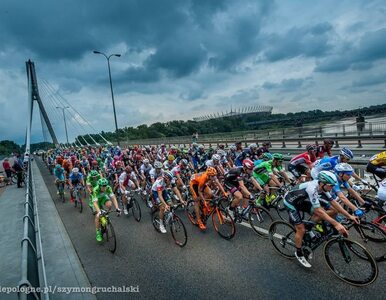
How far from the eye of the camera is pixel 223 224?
23.6ft

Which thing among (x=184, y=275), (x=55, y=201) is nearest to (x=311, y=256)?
(x=184, y=275)

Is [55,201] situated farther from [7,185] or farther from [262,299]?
[262,299]

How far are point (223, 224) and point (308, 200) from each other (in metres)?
2.84

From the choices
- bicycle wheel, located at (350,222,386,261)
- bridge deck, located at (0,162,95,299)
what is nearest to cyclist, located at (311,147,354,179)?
bicycle wheel, located at (350,222,386,261)

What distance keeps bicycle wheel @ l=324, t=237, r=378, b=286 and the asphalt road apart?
5.1 inches

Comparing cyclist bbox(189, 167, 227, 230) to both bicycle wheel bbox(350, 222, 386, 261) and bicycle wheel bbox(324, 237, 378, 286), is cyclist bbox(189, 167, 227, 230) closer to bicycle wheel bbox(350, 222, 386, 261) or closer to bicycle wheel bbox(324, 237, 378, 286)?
bicycle wheel bbox(324, 237, 378, 286)

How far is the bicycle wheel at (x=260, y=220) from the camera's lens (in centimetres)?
673

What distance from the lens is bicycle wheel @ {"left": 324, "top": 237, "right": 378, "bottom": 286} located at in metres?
4.29

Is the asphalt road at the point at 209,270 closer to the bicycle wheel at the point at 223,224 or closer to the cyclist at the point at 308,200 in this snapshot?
the bicycle wheel at the point at 223,224

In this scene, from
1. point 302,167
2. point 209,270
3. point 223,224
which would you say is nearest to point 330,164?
point 302,167

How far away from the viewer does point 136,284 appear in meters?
5.19

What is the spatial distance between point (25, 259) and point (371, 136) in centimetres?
1752

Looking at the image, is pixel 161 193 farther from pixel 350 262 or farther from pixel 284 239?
pixel 350 262

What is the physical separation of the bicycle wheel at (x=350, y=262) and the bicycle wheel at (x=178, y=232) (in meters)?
3.29
